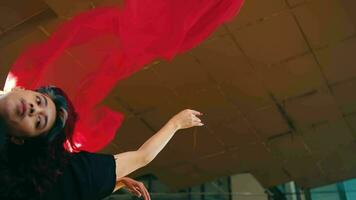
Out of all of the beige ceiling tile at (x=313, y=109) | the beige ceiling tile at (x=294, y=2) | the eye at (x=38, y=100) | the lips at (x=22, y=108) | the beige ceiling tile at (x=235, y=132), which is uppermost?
the beige ceiling tile at (x=294, y=2)

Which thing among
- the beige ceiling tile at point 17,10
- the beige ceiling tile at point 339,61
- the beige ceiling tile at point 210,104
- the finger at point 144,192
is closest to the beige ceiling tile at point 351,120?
the beige ceiling tile at point 339,61

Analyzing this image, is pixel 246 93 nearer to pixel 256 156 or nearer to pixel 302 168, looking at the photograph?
pixel 256 156

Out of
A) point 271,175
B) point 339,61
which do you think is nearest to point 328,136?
point 271,175

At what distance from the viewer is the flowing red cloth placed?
119 cm

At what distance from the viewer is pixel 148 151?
1017 millimetres

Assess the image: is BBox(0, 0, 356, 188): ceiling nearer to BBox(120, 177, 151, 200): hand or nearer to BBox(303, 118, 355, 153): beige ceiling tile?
BBox(303, 118, 355, 153): beige ceiling tile

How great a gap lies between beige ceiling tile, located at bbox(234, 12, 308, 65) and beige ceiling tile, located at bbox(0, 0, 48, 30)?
1076 millimetres

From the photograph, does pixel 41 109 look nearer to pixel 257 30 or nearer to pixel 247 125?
pixel 257 30

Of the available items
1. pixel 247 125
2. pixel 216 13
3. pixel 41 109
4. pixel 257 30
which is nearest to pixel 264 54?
pixel 257 30

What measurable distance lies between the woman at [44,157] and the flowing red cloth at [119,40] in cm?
27

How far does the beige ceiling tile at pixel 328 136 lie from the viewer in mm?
3645

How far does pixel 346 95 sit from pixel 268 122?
598mm

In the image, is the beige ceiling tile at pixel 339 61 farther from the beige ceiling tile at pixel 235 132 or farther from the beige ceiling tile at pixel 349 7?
the beige ceiling tile at pixel 235 132

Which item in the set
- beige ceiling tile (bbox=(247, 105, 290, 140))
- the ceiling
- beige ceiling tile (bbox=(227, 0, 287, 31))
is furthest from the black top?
beige ceiling tile (bbox=(247, 105, 290, 140))
